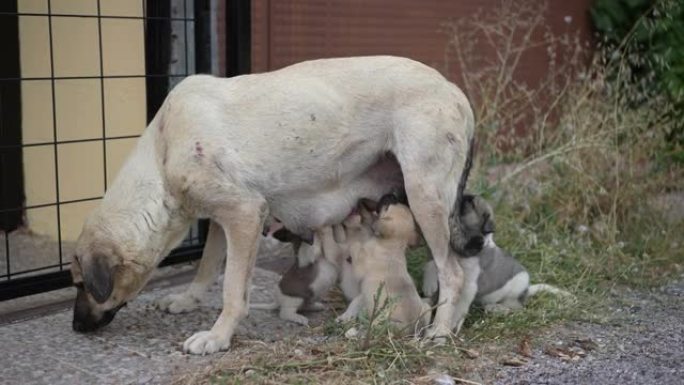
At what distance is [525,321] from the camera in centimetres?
488

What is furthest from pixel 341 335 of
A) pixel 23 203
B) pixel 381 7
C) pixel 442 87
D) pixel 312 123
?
pixel 381 7

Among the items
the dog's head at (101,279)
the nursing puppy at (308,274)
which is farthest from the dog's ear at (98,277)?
the nursing puppy at (308,274)

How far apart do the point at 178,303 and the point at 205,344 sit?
736 mm

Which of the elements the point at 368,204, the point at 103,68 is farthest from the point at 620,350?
the point at 103,68

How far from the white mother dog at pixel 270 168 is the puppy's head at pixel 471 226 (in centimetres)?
3

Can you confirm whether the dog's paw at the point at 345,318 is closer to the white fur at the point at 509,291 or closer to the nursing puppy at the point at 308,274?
the nursing puppy at the point at 308,274

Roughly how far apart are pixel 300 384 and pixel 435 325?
0.98 metres

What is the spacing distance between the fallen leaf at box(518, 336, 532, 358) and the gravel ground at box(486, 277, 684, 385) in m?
0.03

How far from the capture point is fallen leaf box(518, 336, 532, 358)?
448 centimetres

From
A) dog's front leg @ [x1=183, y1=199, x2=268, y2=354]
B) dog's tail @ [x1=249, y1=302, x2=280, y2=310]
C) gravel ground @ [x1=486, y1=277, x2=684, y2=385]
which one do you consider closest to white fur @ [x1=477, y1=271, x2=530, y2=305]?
gravel ground @ [x1=486, y1=277, x2=684, y2=385]

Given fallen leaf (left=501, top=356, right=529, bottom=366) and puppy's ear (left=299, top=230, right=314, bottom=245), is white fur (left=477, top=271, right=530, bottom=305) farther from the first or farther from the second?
puppy's ear (left=299, top=230, right=314, bottom=245)

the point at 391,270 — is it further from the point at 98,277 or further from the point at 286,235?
the point at 98,277

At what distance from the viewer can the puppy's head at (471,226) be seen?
4762 millimetres

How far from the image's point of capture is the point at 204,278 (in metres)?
5.01
